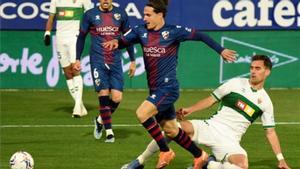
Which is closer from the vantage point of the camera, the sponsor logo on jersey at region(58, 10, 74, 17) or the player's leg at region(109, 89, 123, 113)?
the player's leg at region(109, 89, 123, 113)

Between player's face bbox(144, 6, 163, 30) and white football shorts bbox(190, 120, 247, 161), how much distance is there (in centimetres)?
139

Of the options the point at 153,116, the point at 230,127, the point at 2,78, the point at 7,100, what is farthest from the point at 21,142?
the point at 2,78

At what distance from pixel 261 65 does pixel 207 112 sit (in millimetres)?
6265

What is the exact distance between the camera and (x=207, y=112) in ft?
54.2

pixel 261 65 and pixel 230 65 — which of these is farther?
pixel 230 65

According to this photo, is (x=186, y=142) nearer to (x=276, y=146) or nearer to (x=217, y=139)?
(x=217, y=139)

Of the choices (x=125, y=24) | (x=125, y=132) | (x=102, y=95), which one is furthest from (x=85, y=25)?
(x=125, y=132)

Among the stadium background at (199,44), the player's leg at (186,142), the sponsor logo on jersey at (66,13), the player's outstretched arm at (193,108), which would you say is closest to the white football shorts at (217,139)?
the player's leg at (186,142)

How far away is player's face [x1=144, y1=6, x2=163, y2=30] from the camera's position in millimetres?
10844

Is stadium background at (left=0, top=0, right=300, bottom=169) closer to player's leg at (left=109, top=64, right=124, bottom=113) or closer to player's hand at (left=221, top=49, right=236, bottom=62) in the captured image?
player's leg at (left=109, top=64, right=124, bottom=113)

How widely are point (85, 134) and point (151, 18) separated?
Result: 3625 mm

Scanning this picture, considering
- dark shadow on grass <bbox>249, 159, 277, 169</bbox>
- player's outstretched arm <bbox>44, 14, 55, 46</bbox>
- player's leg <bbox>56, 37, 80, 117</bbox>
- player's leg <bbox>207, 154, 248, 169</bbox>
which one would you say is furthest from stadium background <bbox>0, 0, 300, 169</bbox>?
player's leg <bbox>207, 154, 248, 169</bbox>

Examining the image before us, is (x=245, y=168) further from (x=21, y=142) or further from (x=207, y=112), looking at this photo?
(x=207, y=112)

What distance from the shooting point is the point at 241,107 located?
1057 centimetres
